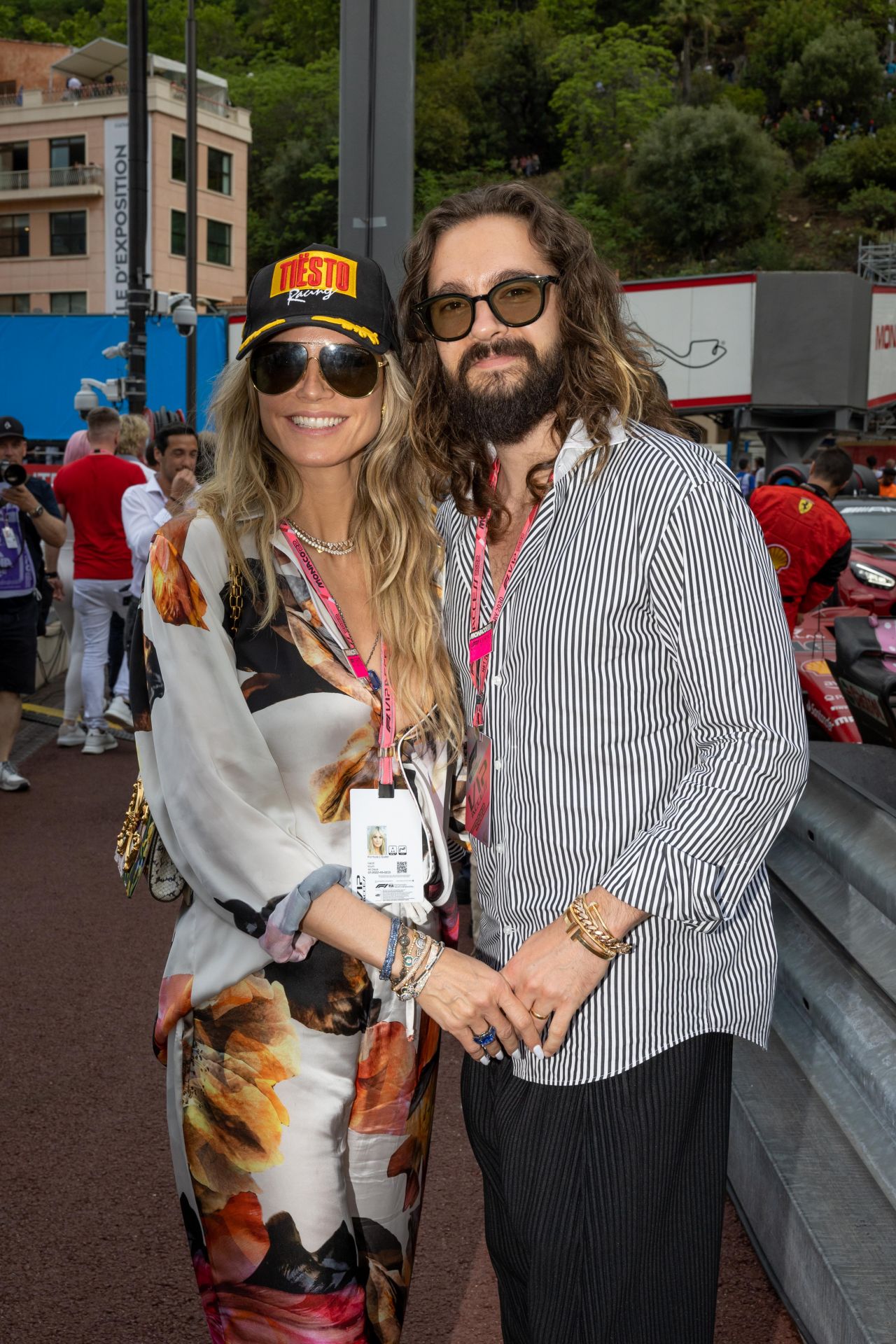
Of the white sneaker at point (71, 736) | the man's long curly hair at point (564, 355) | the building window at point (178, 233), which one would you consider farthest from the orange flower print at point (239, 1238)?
the building window at point (178, 233)

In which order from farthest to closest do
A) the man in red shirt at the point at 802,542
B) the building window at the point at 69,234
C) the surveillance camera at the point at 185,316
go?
the building window at the point at 69,234
the surveillance camera at the point at 185,316
the man in red shirt at the point at 802,542

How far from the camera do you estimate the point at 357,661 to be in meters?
2.10

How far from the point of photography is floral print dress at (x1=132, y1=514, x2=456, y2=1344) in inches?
75.5

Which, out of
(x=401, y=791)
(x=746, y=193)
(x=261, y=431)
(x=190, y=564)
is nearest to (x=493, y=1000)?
(x=401, y=791)

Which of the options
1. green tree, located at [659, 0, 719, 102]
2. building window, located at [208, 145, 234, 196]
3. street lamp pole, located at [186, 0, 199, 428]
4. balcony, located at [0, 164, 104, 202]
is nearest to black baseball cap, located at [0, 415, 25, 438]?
street lamp pole, located at [186, 0, 199, 428]

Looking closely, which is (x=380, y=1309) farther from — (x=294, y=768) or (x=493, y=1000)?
(x=294, y=768)

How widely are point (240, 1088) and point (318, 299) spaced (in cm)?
133

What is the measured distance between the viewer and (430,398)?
7.89 ft

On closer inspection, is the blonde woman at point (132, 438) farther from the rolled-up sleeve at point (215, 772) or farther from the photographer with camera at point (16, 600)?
the rolled-up sleeve at point (215, 772)

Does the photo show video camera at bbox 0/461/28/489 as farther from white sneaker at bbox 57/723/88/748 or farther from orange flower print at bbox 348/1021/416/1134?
orange flower print at bbox 348/1021/416/1134

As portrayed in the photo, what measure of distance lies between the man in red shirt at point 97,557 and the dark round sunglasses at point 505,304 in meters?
7.27

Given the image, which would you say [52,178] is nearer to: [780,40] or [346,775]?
[780,40]

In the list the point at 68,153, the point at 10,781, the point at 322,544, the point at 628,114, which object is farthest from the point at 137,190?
the point at 628,114

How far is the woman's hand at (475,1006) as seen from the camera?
1.83m
